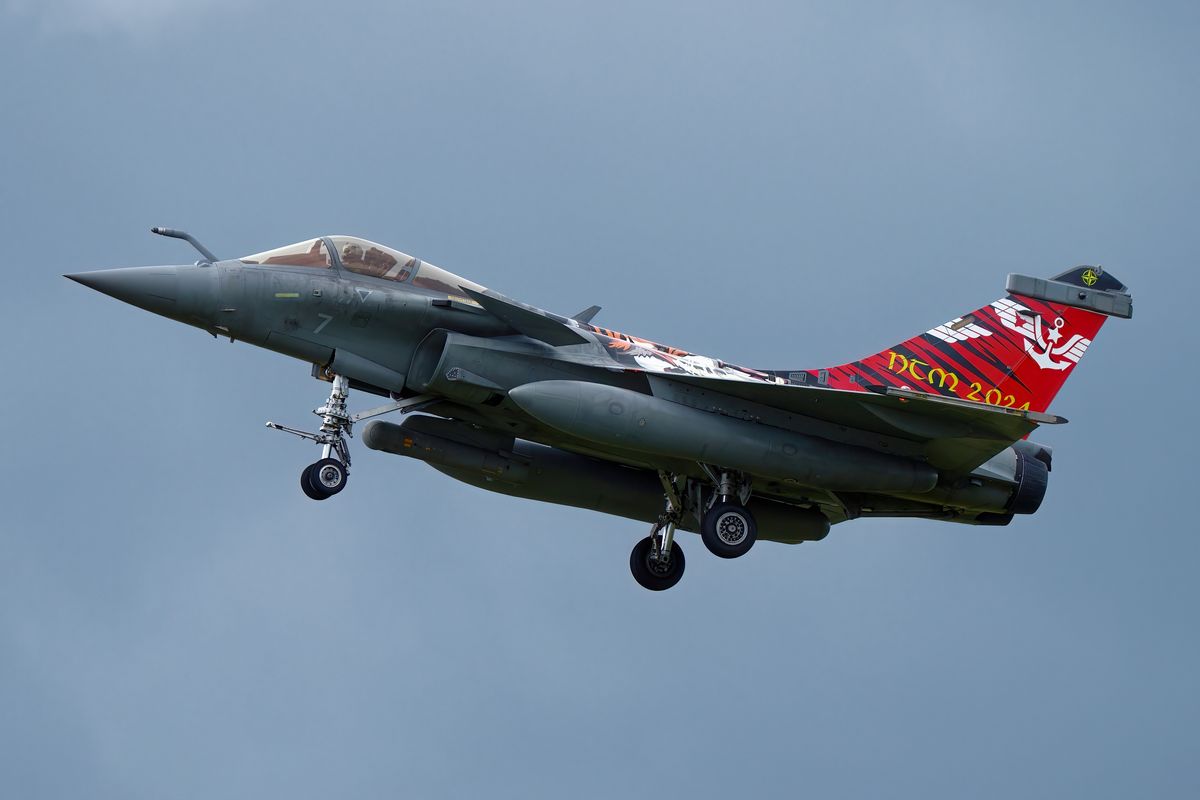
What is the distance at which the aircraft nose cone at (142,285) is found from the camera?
57.4 feet

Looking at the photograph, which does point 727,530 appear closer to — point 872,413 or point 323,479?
point 872,413

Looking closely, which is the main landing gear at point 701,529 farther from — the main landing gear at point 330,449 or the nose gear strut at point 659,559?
the main landing gear at point 330,449

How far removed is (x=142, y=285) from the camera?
1764 cm

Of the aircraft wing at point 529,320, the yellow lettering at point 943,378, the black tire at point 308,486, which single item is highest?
the yellow lettering at point 943,378

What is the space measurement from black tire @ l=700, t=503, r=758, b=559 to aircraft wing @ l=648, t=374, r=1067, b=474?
123 cm

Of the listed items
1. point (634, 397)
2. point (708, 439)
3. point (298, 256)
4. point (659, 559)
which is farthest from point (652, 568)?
point (298, 256)

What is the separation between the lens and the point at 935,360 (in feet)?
70.0

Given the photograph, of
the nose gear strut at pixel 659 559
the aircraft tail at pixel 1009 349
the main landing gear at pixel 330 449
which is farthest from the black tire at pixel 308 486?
the aircraft tail at pixel 1009 349

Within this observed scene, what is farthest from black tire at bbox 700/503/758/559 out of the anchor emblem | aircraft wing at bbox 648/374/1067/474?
the anchor emblem

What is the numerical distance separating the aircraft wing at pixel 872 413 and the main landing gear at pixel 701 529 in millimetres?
1116

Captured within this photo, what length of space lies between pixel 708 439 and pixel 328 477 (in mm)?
4266

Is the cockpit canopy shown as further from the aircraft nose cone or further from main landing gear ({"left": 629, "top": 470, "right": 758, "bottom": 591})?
main landing gear ({"left": 629, "top": 470, "right": 758, "bottom": 591})

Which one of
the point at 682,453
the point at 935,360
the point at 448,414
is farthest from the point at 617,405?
the point at 935,360

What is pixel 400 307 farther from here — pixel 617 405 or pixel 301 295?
pixel 617 405
